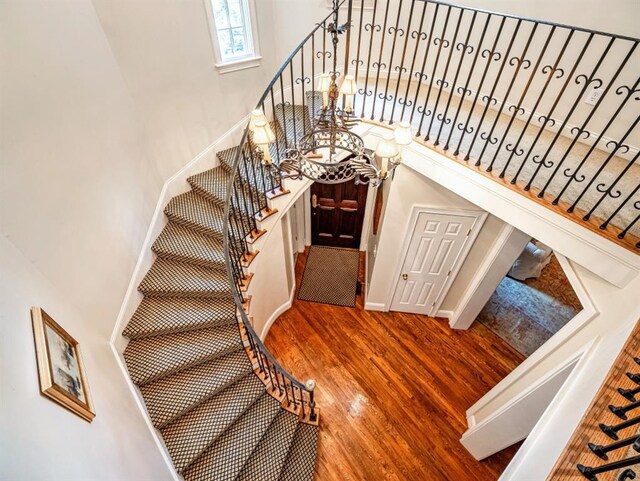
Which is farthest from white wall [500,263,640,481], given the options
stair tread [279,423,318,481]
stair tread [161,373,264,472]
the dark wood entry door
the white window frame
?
the white window frame

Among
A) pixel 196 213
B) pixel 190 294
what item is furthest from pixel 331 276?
pixel 190 294

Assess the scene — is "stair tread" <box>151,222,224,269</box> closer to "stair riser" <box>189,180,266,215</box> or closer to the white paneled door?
"stair riser" <box>189,180,266,215</box>

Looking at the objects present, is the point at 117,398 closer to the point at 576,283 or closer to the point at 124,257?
the point at 124,257

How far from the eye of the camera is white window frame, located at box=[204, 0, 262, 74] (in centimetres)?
325

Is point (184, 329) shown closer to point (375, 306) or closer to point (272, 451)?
point (272, 451)

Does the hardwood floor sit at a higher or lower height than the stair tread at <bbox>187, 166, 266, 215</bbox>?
lower

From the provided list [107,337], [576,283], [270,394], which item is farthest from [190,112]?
[576,283]

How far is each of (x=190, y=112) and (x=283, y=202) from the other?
1477 millimetres

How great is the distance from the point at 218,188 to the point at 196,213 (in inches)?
15.9

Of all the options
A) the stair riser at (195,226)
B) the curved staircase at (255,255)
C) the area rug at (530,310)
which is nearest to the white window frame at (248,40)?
the curved staircase at (255,255)

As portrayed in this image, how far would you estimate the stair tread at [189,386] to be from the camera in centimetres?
246

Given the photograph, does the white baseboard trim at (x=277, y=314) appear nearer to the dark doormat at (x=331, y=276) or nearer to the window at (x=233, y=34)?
the dark doormat at (x=331, y=276)

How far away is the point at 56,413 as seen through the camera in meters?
1.34

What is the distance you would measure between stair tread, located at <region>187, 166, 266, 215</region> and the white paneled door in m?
1.95
